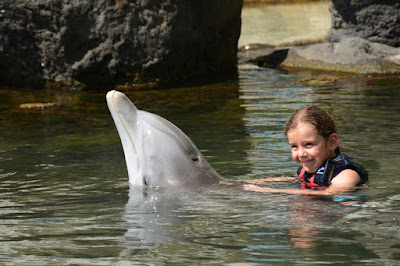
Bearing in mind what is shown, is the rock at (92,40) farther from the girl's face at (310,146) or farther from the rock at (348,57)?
the girl's face at (310,146)

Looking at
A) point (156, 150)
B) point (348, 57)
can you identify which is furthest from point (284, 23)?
point (156, 150)

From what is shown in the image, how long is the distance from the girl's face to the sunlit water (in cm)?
35

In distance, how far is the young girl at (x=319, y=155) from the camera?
486 centimetres

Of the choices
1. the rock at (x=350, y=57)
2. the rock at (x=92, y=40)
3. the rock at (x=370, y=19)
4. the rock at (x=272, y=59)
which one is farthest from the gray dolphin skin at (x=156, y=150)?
the rock at (x=370, y=19)

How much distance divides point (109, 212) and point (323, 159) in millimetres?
1623

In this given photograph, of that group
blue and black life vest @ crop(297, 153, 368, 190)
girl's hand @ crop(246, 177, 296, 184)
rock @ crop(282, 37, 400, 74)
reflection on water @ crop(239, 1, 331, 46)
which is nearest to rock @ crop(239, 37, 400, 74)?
rock @ crop(282, 37, 400, 74)

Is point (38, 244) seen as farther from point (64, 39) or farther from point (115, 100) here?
point (64, 39)

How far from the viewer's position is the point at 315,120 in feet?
15.9

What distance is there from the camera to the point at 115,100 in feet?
15.7

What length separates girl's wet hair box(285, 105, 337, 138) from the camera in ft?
15.9

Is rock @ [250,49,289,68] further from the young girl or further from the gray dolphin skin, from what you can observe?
the gray dolphin skin

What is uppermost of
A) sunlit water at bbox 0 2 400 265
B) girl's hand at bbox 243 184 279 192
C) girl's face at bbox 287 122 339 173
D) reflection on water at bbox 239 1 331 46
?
reflection on water at bbox 239 1 331 46

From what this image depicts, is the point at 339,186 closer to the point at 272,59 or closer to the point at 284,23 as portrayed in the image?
the point at 272,59

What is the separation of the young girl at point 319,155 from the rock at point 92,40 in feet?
22.8
